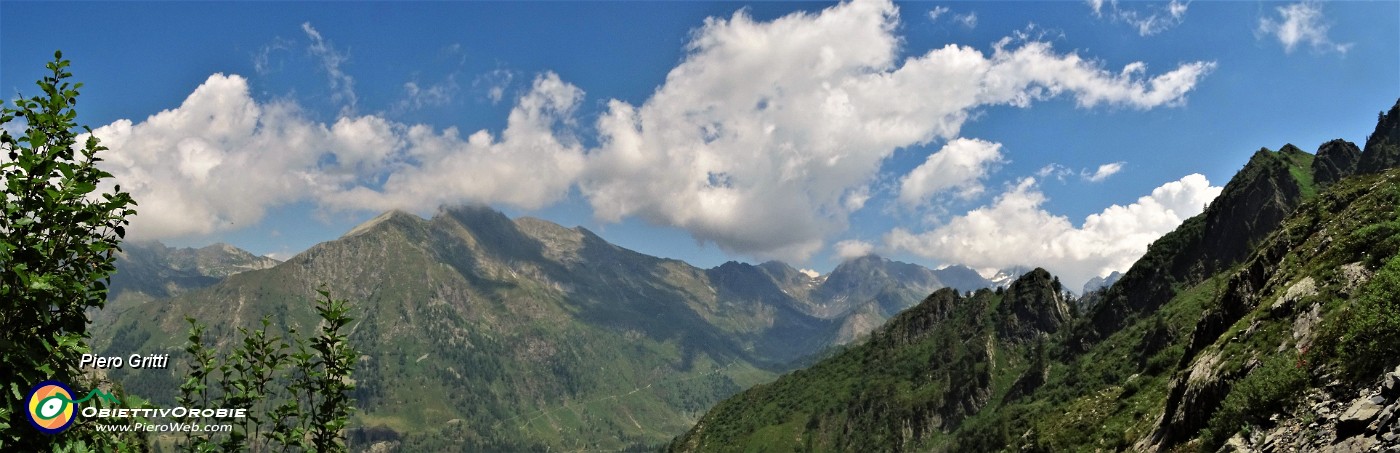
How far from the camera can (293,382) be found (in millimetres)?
14789

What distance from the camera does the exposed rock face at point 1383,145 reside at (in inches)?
5615

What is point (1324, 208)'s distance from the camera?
54625mm

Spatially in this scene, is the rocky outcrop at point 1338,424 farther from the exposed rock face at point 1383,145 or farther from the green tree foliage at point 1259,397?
the exposed rock face at point 1383,145

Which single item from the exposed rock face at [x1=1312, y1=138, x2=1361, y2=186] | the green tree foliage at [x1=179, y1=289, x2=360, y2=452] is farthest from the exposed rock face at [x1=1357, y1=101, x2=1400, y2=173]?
the green tree foliage at [x1=179, y1=289, x2=360, y2=452]

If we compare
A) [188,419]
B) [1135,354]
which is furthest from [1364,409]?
[1135,354]

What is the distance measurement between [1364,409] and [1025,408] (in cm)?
15554

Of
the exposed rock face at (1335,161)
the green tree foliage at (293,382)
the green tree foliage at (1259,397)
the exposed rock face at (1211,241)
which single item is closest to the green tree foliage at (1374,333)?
the green tree foliage at (1259,397)

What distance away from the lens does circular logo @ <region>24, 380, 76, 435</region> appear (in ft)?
29.5

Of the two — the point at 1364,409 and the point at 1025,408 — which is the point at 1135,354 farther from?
the point at 1364,409

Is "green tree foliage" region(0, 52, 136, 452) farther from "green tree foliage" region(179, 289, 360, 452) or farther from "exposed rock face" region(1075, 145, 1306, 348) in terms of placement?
"exposed rock face" region(1075, 145, 1306, 348)

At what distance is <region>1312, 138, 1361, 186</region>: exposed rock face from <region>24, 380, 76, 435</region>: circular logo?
214 metres

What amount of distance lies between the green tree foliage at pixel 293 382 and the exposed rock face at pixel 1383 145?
207m

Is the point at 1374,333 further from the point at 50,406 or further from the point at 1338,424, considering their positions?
the point at 50,406

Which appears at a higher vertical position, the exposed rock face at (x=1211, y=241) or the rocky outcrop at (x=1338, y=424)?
the exposed rock face at (x=1211, y=241)
